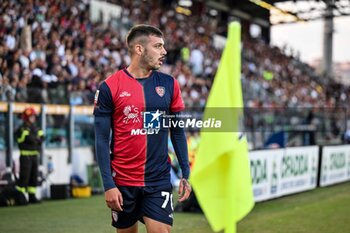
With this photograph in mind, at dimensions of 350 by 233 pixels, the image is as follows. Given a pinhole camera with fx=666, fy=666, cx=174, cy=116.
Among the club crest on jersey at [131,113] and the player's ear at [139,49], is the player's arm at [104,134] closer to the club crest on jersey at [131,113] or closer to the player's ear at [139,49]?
the club crest on jersey at [131,113]

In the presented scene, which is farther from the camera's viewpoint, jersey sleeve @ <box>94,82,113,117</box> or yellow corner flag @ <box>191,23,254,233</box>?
jersey sleeve @ <box>94,82,113,117</box>

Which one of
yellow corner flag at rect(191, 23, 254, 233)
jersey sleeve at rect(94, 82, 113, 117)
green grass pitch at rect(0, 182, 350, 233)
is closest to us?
yellow corner flag at rect(191, 23, 254, 233)

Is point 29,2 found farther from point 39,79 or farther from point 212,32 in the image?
point 212,32

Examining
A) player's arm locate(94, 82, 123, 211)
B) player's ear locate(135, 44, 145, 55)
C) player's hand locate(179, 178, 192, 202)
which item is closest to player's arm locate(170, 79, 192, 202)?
player's hand locate(179, 178, 192, 202)

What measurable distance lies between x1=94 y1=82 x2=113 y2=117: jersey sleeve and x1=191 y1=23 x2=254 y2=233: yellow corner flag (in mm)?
1617

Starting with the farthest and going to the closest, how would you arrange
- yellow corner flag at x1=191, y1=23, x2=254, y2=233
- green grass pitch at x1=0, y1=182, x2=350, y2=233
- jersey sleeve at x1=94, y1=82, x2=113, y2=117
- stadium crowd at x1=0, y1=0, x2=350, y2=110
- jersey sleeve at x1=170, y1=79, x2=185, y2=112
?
stadium crowd at x1=0, y1=0, x2=350, y2=110 → green grass pitch at x1=0, y1=182, x2=350, y2=233 → jersey sleeve at x1=170, y1=79, x2=185, y2=112 → jersey sleeve at x1=94, y1=82, x2=113, y2=117 → yellow corner flag at x1=191, y1=23, x2=254, y2=233

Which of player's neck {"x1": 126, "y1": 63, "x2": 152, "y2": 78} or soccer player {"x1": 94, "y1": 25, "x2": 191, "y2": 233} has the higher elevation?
player's neck {"x1": 126, "y1": 63, "x2": 152, "y2": 78}

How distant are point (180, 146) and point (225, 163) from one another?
1726mm

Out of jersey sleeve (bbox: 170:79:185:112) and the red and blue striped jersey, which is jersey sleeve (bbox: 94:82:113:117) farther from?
jersey sleeve (bbox: 170:79:185:112)

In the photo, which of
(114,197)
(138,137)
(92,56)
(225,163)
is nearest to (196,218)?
(138,137)

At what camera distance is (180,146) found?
5.24m

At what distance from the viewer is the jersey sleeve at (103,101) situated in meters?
4.94

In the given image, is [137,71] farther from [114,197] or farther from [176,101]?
[114,197]

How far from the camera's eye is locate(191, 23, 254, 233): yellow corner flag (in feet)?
11.2
